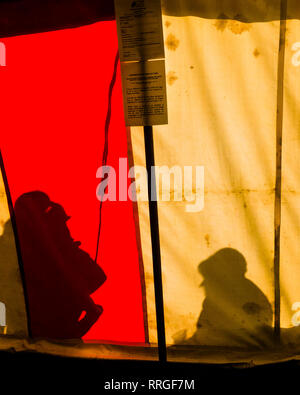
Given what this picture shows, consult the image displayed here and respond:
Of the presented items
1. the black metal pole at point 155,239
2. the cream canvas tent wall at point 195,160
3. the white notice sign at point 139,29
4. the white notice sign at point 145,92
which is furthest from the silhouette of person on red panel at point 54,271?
the white notice sign at point 139,29

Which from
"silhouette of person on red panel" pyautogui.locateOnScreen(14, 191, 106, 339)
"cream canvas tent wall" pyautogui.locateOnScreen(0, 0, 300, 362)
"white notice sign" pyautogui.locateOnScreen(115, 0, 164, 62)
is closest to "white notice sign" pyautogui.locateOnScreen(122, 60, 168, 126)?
"white notice sign" pyautogui.locateOnScreen(115, 0, 164, 62)

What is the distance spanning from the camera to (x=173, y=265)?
2270mm

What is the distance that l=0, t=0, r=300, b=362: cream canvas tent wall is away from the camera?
194 centimetres

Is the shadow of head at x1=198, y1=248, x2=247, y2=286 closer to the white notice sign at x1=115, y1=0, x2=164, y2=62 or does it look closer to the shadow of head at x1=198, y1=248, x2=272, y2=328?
the shadow of head at x1=198, y1=248, x2=272, y2=328

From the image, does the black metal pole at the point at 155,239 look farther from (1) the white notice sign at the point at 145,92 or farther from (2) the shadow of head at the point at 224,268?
(2) the shadow of head at the point at 224,268

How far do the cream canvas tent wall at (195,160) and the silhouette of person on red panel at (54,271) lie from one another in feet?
0.30

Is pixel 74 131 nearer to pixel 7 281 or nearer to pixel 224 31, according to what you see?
pixel 224 31

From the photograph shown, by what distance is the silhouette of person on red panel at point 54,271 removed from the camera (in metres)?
2.31

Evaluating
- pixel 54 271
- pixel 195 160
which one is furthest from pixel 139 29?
pixel 54 271

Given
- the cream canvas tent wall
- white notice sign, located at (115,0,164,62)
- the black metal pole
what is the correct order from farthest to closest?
1. the cream canvas tent wall
2. the black metal pole
3. white notice sign, located at (115,0,164,62)

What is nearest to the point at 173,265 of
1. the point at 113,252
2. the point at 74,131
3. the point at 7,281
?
the point at 113,252

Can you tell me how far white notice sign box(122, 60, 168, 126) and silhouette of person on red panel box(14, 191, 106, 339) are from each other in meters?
1.06

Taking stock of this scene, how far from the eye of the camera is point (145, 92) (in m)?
1.62

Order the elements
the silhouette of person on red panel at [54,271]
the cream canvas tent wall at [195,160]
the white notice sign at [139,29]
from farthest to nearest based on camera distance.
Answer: the silhouette of person on red panel at [54,271] → the cream canvas tent wall at [195,160] → the white notice sign at [139,29]
